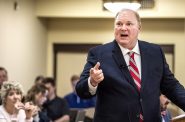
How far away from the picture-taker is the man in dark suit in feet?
8.13

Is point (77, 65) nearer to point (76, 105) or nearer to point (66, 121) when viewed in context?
point (76, 105)

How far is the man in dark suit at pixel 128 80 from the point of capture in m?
2.48

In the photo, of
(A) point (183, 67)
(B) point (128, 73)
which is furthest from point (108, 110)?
(A) point (183, 67)

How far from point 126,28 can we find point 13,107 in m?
2.33

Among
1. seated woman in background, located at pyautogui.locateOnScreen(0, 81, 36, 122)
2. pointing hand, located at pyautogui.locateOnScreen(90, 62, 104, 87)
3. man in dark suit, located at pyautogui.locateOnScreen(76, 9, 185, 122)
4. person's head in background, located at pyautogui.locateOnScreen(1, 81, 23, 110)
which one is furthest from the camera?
person's head in background, located at pyautogui.locateOnScreen(1, 81, 23, 110)

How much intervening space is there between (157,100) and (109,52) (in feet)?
1.18

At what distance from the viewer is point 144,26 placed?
9.46 m

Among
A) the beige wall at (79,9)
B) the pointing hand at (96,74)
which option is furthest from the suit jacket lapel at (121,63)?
the beige wall at (79,9)

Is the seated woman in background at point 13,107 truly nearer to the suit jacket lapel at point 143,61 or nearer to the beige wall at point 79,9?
the suit jacket lapel at point 143,61

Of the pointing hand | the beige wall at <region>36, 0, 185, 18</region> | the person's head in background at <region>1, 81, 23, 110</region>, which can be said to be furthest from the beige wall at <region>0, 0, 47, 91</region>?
the pointing hand

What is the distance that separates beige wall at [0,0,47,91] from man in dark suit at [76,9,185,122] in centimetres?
460

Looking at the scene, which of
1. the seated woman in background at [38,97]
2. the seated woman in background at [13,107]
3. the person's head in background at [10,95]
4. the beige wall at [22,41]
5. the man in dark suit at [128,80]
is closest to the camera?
the man in dark suit at [128,80]

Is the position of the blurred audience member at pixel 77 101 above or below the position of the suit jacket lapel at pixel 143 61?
below

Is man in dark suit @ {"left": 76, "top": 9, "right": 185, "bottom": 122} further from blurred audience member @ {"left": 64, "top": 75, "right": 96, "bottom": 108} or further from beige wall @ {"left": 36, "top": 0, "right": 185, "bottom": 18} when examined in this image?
beige wall @ {"left": 36, "top": 0, "right": 185, "bottom": 18}
